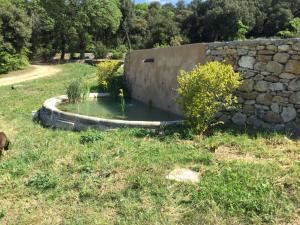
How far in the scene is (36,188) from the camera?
18.1ft

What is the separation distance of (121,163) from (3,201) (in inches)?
69.2

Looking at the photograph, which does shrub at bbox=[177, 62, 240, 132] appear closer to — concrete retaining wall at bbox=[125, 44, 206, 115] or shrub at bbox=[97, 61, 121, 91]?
concrete retaining wall at bbox=[125, 44, 206, 115]

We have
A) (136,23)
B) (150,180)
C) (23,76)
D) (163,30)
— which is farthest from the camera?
(136,23)

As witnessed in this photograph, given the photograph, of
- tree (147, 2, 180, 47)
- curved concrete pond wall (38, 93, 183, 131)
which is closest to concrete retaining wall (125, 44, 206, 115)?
curved concrete pond wall (38, 93, 183, 131)

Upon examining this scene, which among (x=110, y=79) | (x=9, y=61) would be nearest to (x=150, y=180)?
(x=110, y=79)

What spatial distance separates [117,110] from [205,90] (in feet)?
14.0

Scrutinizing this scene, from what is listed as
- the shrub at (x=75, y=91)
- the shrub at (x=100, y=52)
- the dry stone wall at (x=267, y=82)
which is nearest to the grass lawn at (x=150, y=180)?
the dry stone wall at (x=267, y=82)

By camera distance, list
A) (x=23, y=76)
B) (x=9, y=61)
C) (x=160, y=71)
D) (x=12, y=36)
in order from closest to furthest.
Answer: (x=160, y=71), (x=23, y=76), (x=9, y=61), (x=12, y=36)

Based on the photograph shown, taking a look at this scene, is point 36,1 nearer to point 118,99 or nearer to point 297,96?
point 118,99

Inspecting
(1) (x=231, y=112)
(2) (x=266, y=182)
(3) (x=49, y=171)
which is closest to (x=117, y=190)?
(3) (x=49, y=171)

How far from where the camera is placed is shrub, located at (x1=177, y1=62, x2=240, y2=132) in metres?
6.92

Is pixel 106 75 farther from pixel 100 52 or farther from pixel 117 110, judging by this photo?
pixel 100 52

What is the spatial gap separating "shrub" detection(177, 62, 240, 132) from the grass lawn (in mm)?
411

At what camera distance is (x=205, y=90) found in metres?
6.95
